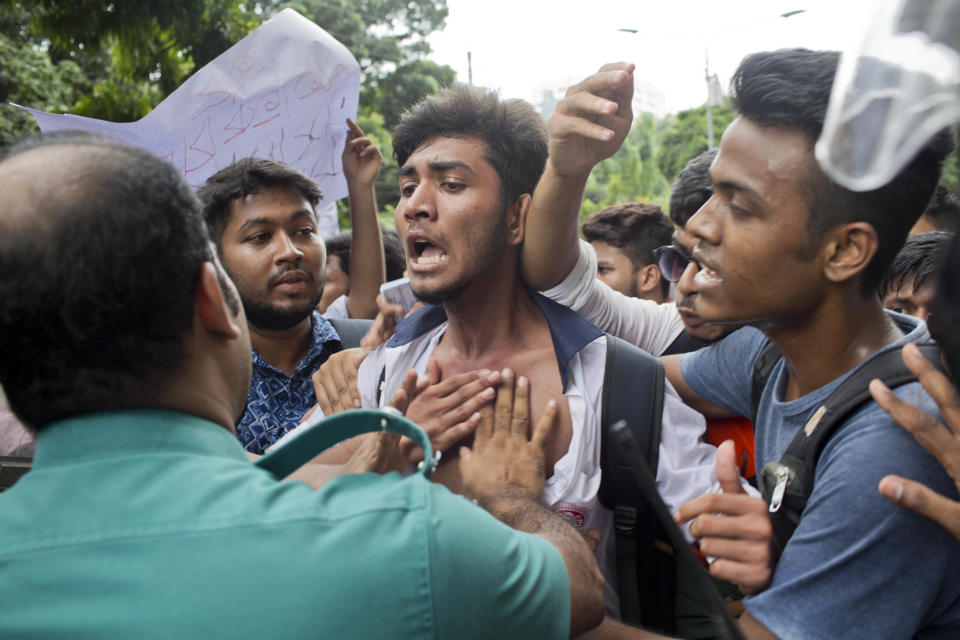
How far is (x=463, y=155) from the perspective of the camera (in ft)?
8.68

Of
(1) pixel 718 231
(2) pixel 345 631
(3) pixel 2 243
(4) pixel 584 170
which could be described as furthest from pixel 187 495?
(4) pixel 584 170

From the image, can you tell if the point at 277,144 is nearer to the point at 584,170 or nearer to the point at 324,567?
the point at 584,170

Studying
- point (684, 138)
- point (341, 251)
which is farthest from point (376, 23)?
point (341, 251)

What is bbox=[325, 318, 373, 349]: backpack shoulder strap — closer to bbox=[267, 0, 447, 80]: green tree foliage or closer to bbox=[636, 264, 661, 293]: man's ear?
bbox=[636, 264, 661, 293]: man's ear

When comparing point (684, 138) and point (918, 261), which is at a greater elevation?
point (918, 261)

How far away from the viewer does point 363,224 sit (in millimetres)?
3703

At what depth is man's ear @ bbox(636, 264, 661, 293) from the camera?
4.33 meters

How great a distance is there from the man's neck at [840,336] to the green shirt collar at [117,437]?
54.7 inches

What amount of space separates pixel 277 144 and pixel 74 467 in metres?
2.15

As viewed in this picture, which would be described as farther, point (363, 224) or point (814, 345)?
point (363, 224)

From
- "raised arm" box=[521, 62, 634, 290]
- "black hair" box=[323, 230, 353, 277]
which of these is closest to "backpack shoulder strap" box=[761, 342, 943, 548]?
"raised arm" box=[521, 62, 634, 290]

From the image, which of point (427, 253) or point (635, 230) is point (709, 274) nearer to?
point (427, 253)

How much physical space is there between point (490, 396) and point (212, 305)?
3.68 ft

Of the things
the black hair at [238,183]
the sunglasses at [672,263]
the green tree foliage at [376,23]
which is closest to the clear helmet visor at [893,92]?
the sunglasses at [672,263]
